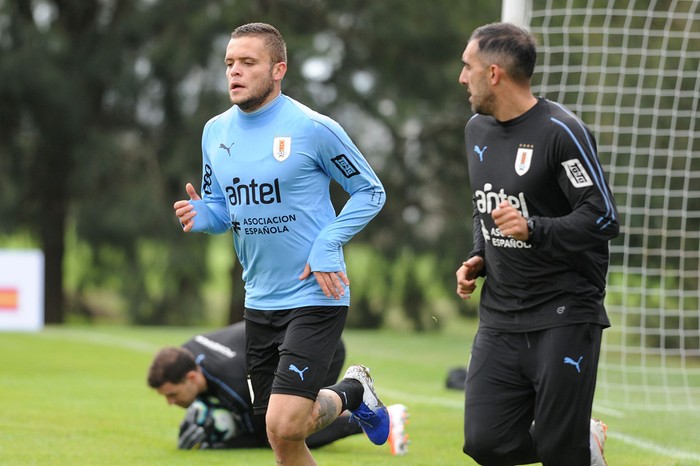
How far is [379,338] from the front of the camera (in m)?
18.8

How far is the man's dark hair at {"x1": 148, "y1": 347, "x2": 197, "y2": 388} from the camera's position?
290 inches

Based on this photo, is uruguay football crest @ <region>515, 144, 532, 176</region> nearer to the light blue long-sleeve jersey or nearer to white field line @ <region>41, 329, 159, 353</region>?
the light blue long-sleeve jersey

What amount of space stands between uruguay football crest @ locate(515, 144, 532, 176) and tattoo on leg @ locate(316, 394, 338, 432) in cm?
148

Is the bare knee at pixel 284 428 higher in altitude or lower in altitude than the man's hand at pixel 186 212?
lower

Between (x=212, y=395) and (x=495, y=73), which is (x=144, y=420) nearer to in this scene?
(x=212, y=395)

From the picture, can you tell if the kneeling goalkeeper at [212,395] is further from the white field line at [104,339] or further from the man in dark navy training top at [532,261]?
the white field line at [104,339]

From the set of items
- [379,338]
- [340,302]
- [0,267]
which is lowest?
[379,338]

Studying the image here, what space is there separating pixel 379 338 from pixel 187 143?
656 centimetres

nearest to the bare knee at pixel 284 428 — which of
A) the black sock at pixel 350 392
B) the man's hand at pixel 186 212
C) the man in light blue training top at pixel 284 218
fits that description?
the man in light blue training top at pixel 284 218

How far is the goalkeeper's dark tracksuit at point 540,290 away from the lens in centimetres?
463

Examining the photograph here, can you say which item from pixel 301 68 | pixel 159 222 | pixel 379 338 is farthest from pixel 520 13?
pixel 159 222

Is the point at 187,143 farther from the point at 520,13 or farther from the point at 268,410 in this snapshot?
the point at 268,410

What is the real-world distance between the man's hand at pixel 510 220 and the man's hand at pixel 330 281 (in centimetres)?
99

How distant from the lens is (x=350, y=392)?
572 cm
